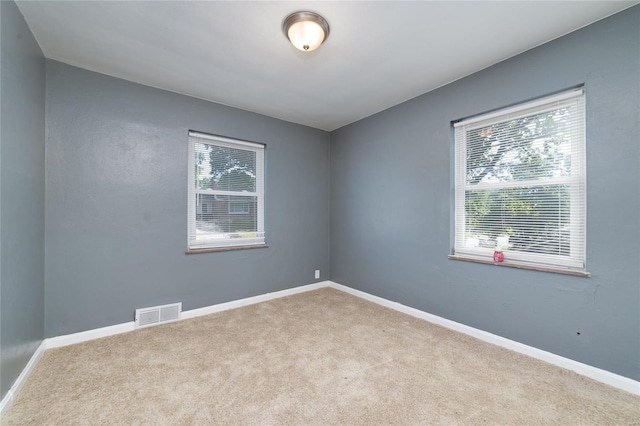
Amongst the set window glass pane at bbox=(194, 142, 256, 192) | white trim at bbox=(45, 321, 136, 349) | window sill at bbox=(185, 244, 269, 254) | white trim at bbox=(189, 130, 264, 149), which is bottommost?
white trim at bbox=(45, 321, 136, 349)

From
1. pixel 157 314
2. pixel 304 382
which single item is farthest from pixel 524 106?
pixel 157 314

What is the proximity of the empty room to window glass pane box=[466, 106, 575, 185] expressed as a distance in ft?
0.06

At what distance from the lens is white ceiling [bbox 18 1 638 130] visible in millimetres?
1772

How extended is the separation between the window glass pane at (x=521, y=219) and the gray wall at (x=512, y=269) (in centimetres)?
18

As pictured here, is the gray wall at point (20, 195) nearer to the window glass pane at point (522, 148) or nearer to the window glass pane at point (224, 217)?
the window glass pane at point (224, 217)

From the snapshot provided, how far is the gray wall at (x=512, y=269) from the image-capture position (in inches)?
70.9

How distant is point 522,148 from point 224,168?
316 cm

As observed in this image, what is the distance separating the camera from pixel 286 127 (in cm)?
388

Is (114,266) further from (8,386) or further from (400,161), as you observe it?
(400,161)

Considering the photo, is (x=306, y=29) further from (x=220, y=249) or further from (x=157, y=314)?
(x=157, y=314)

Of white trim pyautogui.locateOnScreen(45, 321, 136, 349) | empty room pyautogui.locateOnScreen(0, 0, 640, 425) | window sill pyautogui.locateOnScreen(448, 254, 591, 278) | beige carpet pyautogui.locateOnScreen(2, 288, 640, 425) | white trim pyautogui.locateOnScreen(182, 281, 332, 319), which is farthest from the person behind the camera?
white trim pyautogui.locateOnScreen(182, 281, 332, 319)

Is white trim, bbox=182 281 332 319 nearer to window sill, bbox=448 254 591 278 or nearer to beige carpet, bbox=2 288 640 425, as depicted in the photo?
beige carpet, bbox=2 288 640 425

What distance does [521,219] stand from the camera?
91.4 inches

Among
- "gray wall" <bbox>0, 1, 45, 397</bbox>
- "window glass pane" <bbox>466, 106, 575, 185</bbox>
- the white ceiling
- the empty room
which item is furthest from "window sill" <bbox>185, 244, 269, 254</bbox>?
"window glass pane" <bbox>466, 106, 575, 185</bbox>
